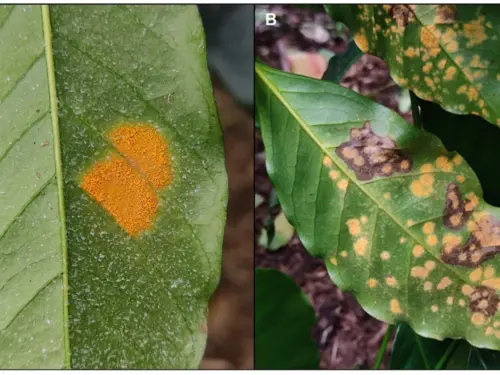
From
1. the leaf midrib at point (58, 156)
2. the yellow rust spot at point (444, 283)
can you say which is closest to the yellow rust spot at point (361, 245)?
the yellow rust spot at point (444, 283)

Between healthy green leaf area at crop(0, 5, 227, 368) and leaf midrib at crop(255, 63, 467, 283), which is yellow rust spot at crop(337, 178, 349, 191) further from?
healthy green leaf area at crop(0, 5, 227, 368)

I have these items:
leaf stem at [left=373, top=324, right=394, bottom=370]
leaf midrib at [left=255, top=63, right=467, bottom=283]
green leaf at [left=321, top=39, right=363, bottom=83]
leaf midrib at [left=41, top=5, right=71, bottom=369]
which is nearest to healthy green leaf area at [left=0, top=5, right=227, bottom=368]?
leaf midrib at [left=41, top=5, right=71, bottom=369]

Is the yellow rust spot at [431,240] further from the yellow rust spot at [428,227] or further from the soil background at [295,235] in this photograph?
the soil background at [295,235]

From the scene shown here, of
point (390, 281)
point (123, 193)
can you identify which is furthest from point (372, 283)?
point (123, 193)

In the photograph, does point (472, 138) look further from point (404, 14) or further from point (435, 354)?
point (435, 354)

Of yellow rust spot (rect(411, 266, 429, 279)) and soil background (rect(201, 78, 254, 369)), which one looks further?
soil background (rect(201, 78, 254, 369))

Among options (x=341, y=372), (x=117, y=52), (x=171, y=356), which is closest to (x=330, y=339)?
(x=341, y=372)
